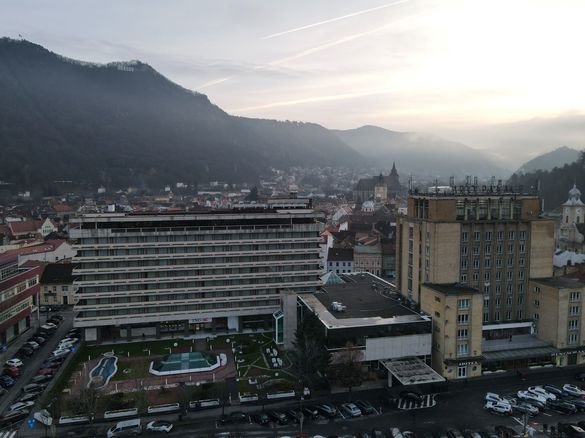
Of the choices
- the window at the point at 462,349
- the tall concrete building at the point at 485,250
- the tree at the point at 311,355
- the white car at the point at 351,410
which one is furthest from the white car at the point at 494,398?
the tree at the point at 311,355

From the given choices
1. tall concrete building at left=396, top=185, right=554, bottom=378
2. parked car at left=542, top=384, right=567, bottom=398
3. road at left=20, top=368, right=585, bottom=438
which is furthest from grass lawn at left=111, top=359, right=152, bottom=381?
parked car at left=542, top=384, right=567, bottom=398

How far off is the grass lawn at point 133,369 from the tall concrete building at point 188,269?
7.54 m

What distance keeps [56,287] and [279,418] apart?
2125 inches

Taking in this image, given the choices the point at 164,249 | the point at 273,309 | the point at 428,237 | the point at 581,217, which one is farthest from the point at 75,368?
the point at 581,217

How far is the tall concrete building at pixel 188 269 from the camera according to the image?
61.0 m

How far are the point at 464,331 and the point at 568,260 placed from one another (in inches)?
2174

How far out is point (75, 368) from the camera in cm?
5356

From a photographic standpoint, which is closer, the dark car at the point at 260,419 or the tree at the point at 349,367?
the dark car at the point at 260,419

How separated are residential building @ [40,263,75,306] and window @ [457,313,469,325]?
199 feet

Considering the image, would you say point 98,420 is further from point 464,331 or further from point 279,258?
point 464,331

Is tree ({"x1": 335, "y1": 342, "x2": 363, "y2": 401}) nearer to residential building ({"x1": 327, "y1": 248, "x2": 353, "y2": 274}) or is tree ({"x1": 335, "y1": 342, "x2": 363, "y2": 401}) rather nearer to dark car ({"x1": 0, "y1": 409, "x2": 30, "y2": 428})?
dark car ({"x1": 0, "y1": 409, "x2": 30, "y2": 428})

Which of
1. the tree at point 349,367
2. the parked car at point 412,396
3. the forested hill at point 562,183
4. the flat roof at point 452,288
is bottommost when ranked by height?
the parked car at point 412,396

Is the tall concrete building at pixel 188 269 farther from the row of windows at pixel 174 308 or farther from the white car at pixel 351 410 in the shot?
the white car at pixel 351 410

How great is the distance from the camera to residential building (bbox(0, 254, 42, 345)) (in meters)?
61.8
